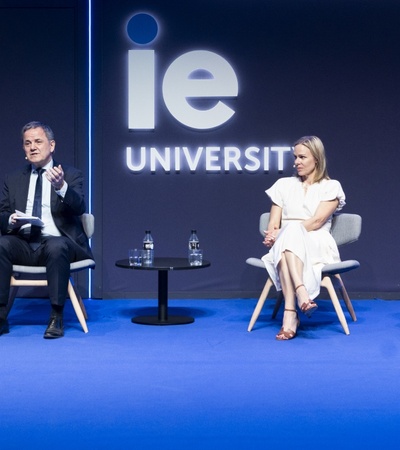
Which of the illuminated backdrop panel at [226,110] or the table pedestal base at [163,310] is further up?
the illuminated backdrop panel at [226,110]

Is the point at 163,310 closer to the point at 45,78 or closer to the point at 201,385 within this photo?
the point at 201,385

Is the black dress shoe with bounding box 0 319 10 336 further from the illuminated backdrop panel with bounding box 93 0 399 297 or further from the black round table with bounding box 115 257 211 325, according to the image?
the illuminated backdrop panel with bounding box 93 0 399 297

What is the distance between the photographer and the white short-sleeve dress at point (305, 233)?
487 cm

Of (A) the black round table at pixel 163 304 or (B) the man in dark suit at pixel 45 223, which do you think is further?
(A) the black round table at pixel 163 304

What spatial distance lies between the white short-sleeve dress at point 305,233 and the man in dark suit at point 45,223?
4.06ft

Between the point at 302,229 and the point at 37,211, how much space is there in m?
1.70

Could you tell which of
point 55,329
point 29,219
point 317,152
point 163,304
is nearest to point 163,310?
point 163,304

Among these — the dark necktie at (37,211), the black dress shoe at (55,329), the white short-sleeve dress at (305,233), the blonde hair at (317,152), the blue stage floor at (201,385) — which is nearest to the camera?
the blue stage floor at (201,385)

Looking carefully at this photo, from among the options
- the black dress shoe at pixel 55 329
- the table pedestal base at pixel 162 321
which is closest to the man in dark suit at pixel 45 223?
the black dress shoe at pixel 55 329

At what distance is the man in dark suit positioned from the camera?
15.9ft

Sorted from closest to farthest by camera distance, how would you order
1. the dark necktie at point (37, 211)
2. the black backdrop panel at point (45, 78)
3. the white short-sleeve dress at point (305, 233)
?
the white short-sleeve dress at point (305, 233) → the dark necktie at point (37, 211) → the black backdrop panel at point (45, 78)

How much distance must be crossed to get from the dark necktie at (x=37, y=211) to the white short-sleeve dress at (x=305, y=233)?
1.44 m

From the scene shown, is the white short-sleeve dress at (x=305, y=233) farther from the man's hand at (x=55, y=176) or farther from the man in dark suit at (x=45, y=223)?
the man's hand at (x=55, y=176)

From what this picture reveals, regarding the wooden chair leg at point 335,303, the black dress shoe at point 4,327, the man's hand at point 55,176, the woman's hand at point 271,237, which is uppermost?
the man's hand at point 55,176
